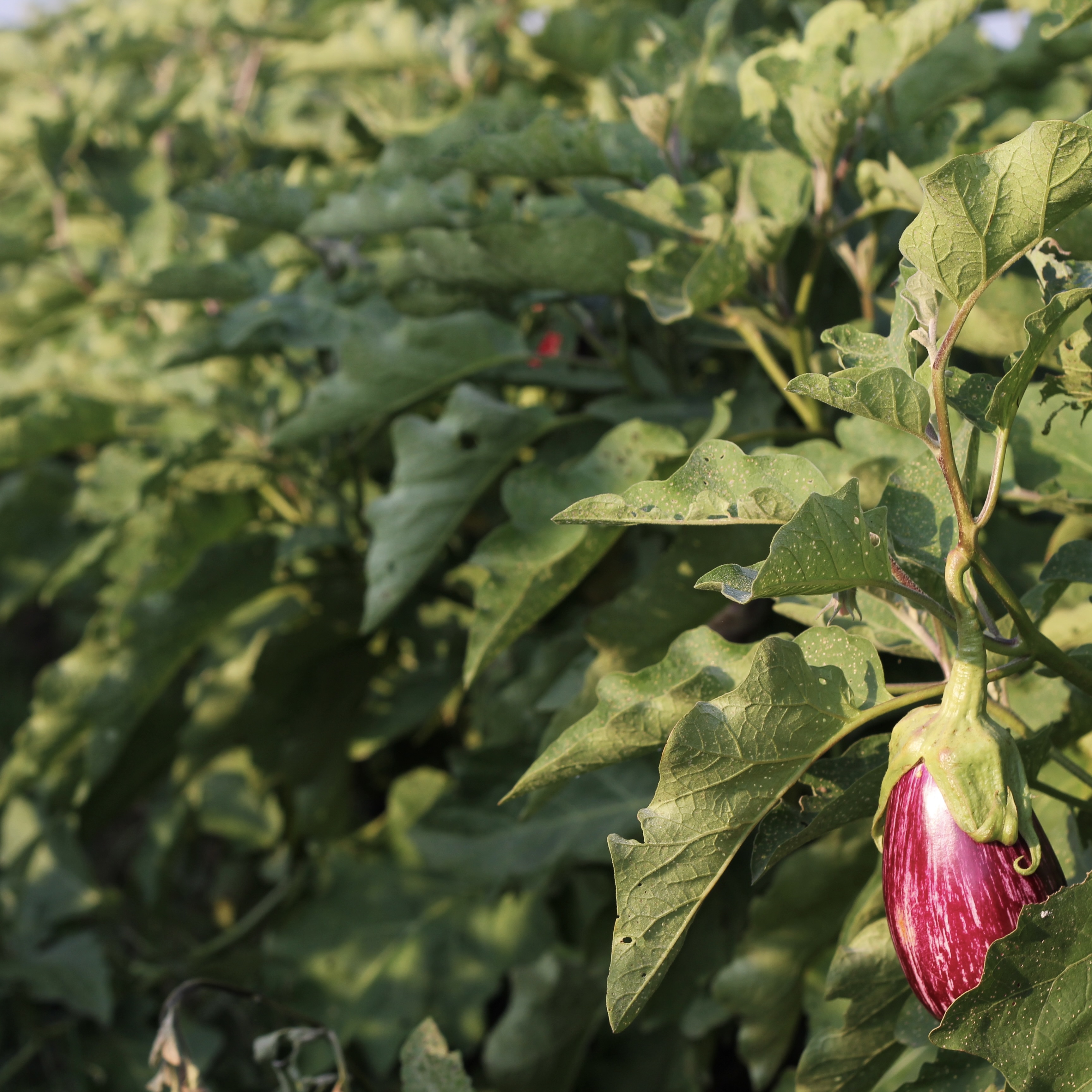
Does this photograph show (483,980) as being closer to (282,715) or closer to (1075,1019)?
(282,715)

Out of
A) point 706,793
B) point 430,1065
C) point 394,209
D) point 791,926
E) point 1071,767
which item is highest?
point 394,209

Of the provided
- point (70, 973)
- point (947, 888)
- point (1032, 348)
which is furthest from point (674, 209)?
point (70, 973)

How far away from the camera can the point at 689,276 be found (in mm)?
677

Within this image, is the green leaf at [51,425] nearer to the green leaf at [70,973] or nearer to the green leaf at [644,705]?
the green leaf at [70,973]

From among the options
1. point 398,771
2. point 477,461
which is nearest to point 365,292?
point 477,461

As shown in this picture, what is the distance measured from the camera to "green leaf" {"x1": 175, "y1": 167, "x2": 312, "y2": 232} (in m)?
0.96

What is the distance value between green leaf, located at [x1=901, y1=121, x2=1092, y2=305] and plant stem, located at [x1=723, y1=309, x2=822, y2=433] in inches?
11.8

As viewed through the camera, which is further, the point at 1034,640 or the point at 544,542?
the point at 544,542

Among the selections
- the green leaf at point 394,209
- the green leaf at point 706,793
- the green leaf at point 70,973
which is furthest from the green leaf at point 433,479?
the green leaf at point 70,973

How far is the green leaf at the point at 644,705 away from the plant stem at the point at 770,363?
260 millimetres

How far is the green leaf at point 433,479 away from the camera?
0.81 m

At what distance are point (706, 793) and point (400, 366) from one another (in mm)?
511

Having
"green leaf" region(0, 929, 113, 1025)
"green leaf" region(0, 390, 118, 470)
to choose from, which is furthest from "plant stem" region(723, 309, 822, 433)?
"green leaf" region(0, 929, 113, 1025)

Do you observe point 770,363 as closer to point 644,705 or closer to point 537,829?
point 644,705
